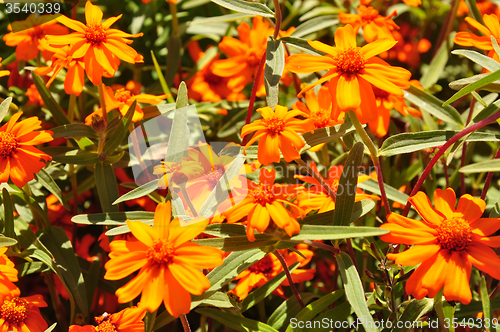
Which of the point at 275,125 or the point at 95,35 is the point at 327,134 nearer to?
the point at 275,125

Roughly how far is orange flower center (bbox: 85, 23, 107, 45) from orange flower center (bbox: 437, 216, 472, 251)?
737 mm

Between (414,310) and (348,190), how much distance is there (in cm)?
28

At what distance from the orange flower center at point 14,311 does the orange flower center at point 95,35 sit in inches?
20.7

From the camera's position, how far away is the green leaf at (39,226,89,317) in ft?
3.04

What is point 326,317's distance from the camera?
87cm

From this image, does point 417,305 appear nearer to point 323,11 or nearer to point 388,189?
point 388,189

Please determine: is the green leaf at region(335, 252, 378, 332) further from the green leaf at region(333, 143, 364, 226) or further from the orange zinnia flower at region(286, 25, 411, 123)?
the orange zinnia flower at region(286, 25, 411, 123)

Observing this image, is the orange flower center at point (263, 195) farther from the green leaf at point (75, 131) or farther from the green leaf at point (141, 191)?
the green leaf at point (75, 131)

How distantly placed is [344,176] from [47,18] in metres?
0.92

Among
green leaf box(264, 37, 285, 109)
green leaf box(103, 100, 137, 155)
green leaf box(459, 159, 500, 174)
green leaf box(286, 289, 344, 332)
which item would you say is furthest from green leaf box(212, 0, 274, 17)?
green leaf box(286, 289, 344, 332)

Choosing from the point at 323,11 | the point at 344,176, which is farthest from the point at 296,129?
the point at 323,11

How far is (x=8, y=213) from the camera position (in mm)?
890

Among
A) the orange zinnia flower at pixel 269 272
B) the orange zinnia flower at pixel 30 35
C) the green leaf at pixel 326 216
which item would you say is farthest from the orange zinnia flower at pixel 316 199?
the orange zinnia flower at pixel 30 35

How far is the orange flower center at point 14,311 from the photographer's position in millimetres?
818
